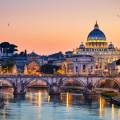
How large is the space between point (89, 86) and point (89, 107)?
25110 mm

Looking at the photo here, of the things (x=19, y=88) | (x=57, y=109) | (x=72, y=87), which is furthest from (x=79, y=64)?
(x=57, y=109)

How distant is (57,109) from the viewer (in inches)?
3711

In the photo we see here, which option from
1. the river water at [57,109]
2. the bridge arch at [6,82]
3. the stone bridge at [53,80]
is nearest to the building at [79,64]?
the bridge arch at [6,82]

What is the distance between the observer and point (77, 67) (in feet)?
636

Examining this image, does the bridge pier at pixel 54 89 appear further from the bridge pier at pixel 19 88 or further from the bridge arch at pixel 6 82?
the bridge arch at pixel 6 82

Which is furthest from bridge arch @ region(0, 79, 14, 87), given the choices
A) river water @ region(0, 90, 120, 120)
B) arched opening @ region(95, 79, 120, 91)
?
arched opening @ region(95, 79, 120, 91)

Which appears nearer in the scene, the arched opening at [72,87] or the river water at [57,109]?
the river water at [57,109]

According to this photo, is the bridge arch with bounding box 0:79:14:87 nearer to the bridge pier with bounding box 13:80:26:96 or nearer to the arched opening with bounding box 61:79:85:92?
the bridge pier with bounding box 13:80:26:96

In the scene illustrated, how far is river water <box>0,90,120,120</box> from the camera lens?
86.3 metres

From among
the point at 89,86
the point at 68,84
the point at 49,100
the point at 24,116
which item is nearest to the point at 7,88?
the point at 68,84

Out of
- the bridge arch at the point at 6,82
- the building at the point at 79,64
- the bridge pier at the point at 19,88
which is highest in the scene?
the building at the point at 79,64

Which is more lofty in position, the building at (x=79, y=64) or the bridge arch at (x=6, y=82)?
the building at (x=79, y=64)

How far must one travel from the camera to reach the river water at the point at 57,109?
283 feet

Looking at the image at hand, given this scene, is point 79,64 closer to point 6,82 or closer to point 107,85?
point 107,85
